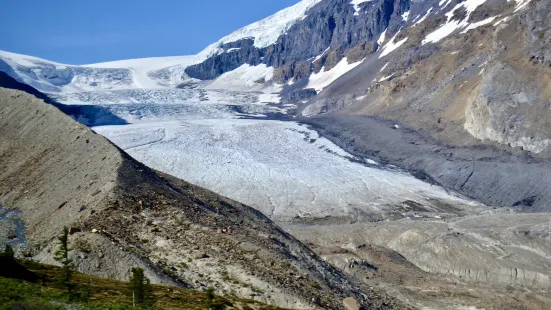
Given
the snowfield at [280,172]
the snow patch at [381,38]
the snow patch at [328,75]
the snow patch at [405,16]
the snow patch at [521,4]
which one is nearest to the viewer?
the snowfield at [280,172]

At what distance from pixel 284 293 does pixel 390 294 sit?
451 inches

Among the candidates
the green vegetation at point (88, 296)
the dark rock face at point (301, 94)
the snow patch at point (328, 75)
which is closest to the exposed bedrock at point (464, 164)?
the green vegetation at point (88, 296)

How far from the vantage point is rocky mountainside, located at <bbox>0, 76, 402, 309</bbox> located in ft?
66.5

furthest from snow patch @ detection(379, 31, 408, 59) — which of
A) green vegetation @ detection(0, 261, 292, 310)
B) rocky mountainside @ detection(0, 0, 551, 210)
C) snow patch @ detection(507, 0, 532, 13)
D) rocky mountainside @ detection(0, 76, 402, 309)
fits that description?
green vegetation @ detection(0, 261, 292, 310)

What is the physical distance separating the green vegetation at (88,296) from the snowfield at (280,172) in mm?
36961

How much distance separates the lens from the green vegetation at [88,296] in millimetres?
12930

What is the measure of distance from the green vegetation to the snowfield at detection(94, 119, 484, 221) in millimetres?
36961

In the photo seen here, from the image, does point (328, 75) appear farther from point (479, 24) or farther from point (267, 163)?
point (267, 163)

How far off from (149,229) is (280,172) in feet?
148

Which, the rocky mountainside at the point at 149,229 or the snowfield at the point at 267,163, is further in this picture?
the snowfield at the point at 267,163

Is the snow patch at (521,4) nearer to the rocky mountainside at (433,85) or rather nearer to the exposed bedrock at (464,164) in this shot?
the rocky mountainside at (433,85)

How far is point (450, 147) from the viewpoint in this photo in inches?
3110

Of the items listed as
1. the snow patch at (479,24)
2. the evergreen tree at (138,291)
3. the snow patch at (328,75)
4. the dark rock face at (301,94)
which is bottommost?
the evergreen tree at (138,291)

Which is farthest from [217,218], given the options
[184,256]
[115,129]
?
[115,129]
